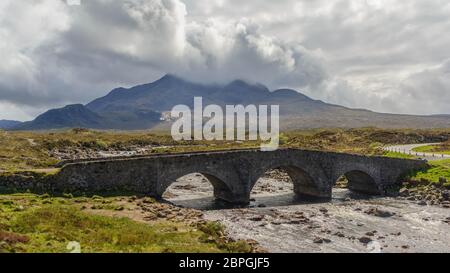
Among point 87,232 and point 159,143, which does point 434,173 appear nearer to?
point 87,232

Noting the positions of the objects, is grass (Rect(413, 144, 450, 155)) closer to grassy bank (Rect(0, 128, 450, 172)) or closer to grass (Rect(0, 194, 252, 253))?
grassy bank (Rect(0, 128, 450, 172))

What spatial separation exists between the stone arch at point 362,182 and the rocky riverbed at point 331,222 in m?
3.92

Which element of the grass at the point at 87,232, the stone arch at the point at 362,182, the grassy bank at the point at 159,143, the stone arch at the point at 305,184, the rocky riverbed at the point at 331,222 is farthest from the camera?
the grassy bank at the point at 159,143

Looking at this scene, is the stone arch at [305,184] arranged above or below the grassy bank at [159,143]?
below

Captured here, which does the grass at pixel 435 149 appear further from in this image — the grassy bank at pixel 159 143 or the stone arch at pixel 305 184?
the stone arch at pixel 305 184

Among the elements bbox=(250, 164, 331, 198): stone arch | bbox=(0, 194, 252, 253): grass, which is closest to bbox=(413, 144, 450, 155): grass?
bbox=(250, 164, 331, 198): stone arch

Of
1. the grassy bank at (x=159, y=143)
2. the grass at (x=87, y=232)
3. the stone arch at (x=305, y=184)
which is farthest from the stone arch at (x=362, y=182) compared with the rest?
the grass at (x=87, y=232)

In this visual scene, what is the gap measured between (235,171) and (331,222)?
1272cm

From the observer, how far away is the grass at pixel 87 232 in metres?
22.3

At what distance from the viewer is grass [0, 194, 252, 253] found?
73.1ft

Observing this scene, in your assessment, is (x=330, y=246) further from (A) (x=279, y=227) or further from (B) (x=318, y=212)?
(B) (x=318, y=212)

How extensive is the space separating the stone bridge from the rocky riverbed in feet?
8.68

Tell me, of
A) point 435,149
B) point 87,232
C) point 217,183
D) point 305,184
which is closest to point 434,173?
point 305,184

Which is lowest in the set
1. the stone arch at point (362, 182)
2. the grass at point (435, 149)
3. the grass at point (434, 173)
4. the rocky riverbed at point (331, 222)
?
the rocky riverbed at point (331, 222)
